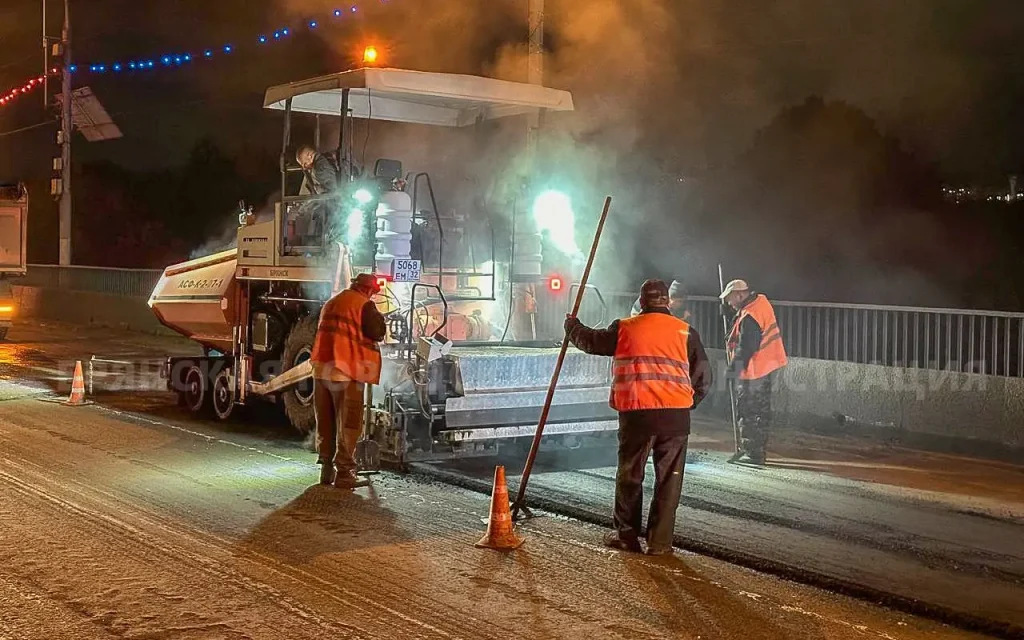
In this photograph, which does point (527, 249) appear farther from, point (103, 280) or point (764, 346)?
point (103, 280)

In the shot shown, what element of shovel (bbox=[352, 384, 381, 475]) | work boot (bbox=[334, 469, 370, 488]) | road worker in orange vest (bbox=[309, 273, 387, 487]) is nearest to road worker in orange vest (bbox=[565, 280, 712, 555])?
work boot (bbox=[334, 469, 370, 488])

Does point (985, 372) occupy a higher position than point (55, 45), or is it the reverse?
point (55, 45)

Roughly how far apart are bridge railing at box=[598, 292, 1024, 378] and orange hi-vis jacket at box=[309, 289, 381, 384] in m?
6.10

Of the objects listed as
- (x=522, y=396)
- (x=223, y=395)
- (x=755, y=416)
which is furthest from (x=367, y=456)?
(x=223, y=395)

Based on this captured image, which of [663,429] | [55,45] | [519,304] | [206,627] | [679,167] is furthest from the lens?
[55,45]

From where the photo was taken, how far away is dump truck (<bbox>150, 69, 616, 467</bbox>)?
9.11 m

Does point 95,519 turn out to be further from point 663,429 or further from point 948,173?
point 948,173

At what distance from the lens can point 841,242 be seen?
2030 centimetres

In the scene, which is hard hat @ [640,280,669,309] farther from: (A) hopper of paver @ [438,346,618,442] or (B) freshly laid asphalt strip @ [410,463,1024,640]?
(A) hopper of paver @ [438,346,618,442]

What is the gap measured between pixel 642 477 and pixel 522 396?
8.62 ft

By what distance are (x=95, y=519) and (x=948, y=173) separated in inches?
713

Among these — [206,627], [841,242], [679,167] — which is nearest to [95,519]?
[206,627]

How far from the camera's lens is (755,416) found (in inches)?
391

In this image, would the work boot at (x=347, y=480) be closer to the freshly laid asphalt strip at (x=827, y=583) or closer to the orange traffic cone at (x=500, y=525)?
the freshly laid asphalt strip at (x=827, y=583)
